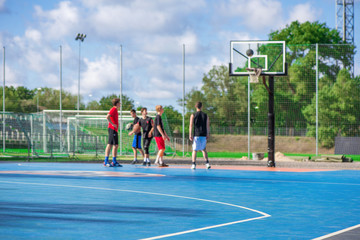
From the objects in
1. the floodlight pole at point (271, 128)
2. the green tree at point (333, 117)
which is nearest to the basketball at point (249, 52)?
the floodlight pole at point (271, 128)

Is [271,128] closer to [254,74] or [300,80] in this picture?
[254,74]

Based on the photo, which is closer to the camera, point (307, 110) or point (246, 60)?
point (246, 60)

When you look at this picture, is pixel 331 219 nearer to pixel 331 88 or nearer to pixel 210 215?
pixel 210 215

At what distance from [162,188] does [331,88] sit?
2644 cm

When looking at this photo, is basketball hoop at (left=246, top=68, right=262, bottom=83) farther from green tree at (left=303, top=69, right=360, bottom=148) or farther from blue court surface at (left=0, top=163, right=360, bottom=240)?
green tree at (left=303, top=69, right=360, bottom=148)

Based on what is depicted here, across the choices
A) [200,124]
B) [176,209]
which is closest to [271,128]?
[200,124]

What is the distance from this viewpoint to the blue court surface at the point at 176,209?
19.9ft

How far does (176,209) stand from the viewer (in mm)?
7902

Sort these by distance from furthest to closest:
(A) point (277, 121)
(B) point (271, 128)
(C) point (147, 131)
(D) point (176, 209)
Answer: (A) point (277, 121) → (B) point (271, 128) → (C) point (147, 131) → (D) point (176, 209)

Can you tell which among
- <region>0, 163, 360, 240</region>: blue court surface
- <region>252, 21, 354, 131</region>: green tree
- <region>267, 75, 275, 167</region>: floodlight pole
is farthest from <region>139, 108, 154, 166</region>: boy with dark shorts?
<region>252, 21, 354, 131</region>: green tree

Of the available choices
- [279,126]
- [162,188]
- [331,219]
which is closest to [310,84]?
[279,126]

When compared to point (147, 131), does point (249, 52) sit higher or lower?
higher

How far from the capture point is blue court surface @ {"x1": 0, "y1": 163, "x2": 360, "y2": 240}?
19.9ft

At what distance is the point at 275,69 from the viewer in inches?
792
